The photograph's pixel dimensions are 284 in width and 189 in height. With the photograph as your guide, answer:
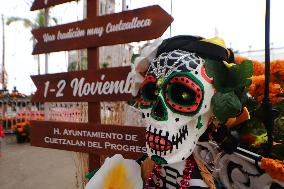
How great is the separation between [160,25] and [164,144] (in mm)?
941

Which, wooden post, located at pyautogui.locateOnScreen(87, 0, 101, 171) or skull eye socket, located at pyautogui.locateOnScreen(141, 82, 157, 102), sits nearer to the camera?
skull eye socket, located at pyautogui.locateOnScreen(141, 82, 157, 102)

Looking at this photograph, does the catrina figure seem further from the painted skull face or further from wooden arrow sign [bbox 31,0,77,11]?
wooden arrow sign [bbox 31,0,77,11]

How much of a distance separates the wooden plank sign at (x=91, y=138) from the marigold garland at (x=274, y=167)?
2.98ft

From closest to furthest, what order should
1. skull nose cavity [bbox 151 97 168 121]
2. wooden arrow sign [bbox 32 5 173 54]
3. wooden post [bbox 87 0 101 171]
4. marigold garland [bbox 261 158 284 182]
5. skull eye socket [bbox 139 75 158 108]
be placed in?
marigold garland [bbox 261 158 284 182] → skull nose cavity [bbox 151 97 168 121] → skull eye socket [bbox 139 75 158 108] → wooden arrow sign [bbox 32 5 173 54] → wooden post [bbox 87 0 101 171]

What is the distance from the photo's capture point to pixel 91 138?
2275 millimetres

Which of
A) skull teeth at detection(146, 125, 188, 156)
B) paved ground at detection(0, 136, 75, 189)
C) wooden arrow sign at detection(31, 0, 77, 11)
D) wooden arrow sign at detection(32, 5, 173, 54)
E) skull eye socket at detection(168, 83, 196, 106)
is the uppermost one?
wooden arrow sign at detection(31, 0, 77, 11)

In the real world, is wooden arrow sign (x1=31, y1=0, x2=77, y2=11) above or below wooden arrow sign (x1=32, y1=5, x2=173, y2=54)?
above

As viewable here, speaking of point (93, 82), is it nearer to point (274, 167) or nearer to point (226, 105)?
point (226, 105)

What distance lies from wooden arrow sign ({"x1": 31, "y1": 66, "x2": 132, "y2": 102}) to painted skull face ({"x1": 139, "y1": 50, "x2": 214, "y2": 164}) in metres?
0.78

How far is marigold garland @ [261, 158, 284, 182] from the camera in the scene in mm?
1212

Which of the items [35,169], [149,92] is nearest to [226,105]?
[149,92]

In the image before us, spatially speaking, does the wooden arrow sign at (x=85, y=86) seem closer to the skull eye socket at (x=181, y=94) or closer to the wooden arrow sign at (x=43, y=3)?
the wooden arrow sign at (x=43, y=3)

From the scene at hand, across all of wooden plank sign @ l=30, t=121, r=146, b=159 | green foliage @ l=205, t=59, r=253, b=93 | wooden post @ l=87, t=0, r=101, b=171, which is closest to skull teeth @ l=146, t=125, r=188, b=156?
green foliage @ l=205, t=59, r=253, b=93

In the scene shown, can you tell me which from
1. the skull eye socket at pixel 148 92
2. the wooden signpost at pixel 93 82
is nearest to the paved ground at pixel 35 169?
the wooden signpost at pixel 93 82
